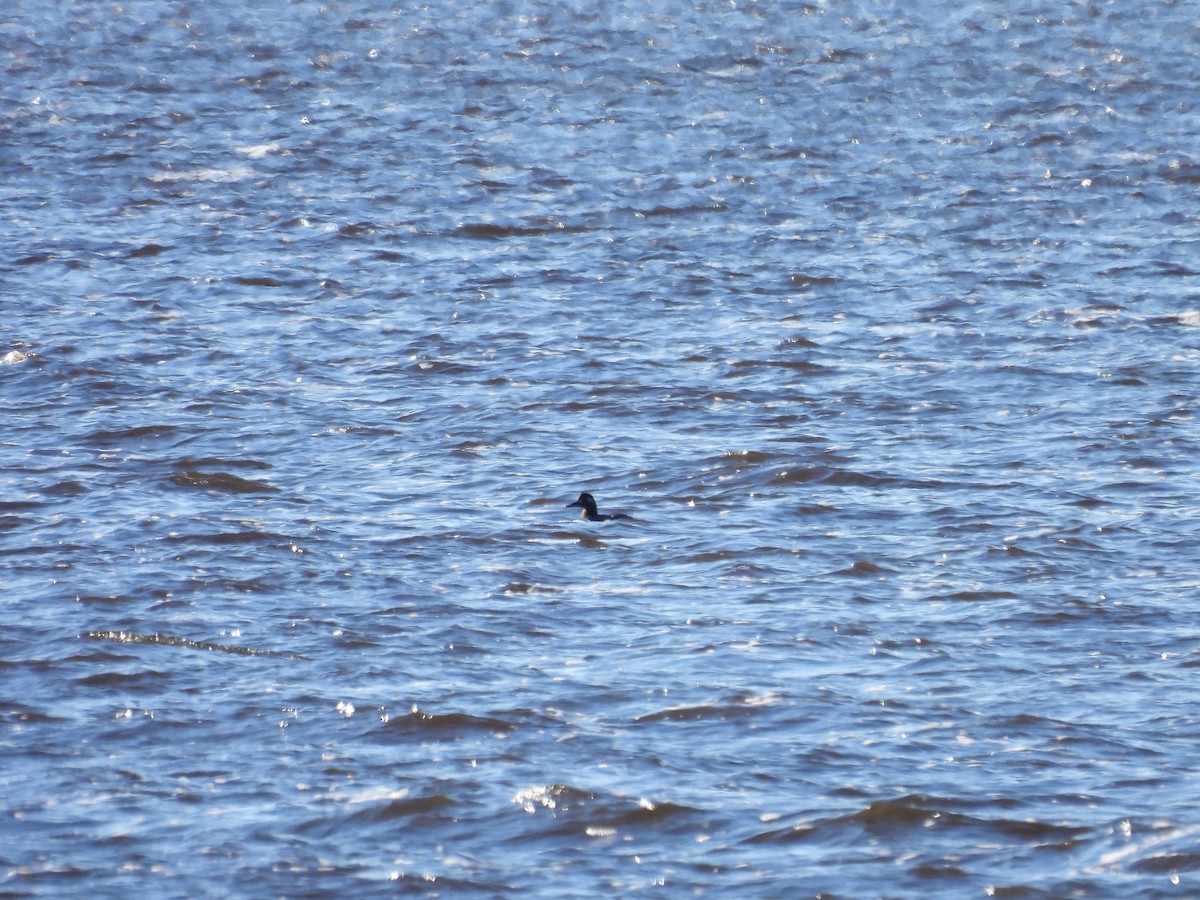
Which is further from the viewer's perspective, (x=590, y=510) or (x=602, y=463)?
(x=602, y=463)

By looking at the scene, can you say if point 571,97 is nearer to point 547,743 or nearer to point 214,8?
point 214,8

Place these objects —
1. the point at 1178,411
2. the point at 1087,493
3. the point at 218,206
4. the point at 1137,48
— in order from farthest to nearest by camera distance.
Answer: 1. the point at 1137,48
2. the point at 218,206
3. the point at 1178,411
4. the point at 1087,493

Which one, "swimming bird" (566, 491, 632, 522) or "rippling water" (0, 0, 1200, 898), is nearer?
"rippling water" (0, 0, 1200, 898)

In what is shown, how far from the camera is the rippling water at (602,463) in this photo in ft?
27.2

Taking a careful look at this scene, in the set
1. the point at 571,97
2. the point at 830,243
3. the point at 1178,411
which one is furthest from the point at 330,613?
the point at 571,97

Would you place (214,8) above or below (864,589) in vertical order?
above

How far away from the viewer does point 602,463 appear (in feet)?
42.8

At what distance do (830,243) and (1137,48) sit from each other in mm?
8340

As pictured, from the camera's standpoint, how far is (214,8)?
2623 centimetres

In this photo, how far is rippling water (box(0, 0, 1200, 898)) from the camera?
8289 mm

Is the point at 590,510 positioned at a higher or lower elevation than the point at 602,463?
higher

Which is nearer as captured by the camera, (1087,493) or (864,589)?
(864,589)

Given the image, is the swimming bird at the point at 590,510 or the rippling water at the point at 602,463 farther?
the swimming bird at the point at 590,510

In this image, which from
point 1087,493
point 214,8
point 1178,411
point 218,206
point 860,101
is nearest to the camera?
point 1087,493
